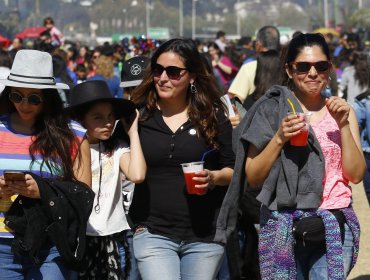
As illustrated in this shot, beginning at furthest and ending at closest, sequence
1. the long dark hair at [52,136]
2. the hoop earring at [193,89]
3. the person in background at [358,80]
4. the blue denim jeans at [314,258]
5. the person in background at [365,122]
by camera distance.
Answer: the person in background at [358,80] → the person in background at [365,122] → the hoop earring at [193,89] → the blue denim jeans at [314,258] → the long dark hair at [52,136]

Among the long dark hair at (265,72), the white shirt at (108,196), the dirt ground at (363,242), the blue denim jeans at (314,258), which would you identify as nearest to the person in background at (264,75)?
the long dark hair at (265,72)

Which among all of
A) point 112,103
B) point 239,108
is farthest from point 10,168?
point 239,108

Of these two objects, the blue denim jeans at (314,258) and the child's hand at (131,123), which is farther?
the child's hand at (131,123)

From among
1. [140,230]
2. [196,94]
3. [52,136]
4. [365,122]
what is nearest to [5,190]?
[52,136]

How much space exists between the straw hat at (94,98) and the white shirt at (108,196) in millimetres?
251

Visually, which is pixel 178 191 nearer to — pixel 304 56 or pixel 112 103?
pixel 112 103

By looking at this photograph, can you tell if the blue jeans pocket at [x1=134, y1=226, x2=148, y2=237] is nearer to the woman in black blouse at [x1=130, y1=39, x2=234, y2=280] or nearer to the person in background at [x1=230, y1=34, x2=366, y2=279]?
the woman in black blouse at [x1=130, y1=39, x2=234, y2=280]

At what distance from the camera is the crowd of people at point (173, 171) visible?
14.9 feet

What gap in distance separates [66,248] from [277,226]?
3.35 feet

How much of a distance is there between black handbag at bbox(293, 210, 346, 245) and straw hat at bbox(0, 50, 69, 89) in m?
1.33

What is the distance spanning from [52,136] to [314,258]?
4.68 ft

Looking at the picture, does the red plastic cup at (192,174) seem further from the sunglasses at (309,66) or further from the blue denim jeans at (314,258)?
the sunglasses at (309,66)

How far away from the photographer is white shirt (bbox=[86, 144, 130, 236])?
5172mm

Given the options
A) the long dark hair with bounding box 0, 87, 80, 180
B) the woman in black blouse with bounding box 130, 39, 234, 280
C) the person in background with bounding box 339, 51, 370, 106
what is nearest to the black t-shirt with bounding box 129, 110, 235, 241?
the woman in black blouse with bounding box 130, 39, 234, 280
